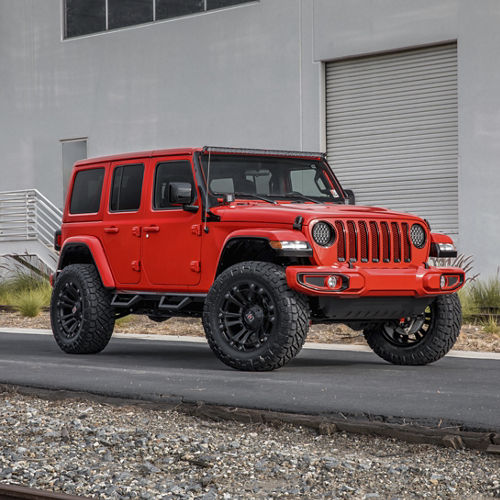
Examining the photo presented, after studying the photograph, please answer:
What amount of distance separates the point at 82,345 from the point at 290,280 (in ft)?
11.2

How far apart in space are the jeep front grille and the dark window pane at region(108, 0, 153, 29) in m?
15.0

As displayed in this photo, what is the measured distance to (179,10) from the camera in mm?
23469

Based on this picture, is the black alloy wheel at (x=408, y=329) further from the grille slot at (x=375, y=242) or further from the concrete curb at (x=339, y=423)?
the concrete curb at (x=339, y=423)

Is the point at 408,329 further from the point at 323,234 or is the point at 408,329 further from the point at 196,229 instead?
the point at 196,229

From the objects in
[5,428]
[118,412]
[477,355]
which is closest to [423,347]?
[477,355]

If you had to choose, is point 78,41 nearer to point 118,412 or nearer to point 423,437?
point 118,412

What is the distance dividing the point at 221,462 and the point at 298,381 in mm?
3062

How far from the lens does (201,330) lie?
615 inches

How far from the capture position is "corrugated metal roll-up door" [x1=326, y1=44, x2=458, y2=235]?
19562 mm

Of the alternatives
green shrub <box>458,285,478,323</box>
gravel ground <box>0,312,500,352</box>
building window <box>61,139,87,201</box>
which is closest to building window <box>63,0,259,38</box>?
building window <box>61,139,87,201</box>

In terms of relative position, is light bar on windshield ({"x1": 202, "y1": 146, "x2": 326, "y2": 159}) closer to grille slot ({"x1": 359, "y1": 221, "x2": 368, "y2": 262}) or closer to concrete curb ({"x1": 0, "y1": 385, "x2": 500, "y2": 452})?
grille slot ({"x1": 359, "y1": 221, "x2": 368, "y2": 262})

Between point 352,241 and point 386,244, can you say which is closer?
point 352,241

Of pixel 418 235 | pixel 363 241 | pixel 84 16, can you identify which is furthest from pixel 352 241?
pixel 84 16

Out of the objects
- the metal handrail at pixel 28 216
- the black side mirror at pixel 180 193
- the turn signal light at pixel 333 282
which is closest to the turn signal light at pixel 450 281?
the turn signal light at pixel 333 282
